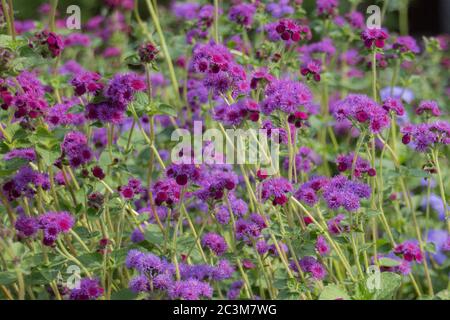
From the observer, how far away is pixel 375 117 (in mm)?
2131

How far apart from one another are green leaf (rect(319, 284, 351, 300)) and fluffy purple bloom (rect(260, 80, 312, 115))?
1.69 ft

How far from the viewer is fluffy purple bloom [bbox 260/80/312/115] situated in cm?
213

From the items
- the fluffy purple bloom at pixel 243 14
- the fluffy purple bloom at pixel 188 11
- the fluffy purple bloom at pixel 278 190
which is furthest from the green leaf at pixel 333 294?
the fluffy purple bloom at pixel 188 11

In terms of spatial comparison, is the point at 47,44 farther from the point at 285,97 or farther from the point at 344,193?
the point at 344,193

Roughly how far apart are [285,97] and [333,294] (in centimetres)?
57

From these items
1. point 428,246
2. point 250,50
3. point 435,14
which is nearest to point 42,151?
point 428,246

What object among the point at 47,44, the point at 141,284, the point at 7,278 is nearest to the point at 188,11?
the point at 47,44

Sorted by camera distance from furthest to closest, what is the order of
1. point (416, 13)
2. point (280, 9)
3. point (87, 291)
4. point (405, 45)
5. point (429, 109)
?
point (416, 13)
point (280, 9)
point (405, 45)
point (429, 109)
point (87, 291)

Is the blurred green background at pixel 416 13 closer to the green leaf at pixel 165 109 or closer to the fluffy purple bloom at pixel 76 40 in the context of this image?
the fluffy purple bloom at pixel 76 40

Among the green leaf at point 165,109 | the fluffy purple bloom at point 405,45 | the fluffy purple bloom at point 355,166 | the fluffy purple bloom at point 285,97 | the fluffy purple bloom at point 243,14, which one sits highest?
the fluffy purple bloom at point 243,14

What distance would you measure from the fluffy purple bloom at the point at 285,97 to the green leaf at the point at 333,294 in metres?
0.51

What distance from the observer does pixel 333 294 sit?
213 cm

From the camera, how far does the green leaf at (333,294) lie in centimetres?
212
